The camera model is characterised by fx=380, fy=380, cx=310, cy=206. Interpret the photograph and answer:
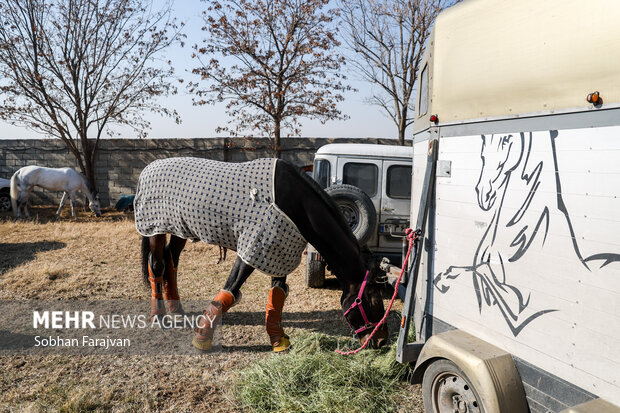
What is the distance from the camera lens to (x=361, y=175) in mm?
6164

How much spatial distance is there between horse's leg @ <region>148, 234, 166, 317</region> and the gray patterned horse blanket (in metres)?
0.20

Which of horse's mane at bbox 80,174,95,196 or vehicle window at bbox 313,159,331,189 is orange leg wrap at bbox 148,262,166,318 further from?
horse's mane at bbox 80,174,95,196

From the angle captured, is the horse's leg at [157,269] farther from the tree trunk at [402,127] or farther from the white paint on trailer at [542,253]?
the tree trunk at [402,127]

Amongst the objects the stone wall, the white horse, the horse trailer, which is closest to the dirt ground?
the horse trailer

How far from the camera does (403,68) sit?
1247 centimetres

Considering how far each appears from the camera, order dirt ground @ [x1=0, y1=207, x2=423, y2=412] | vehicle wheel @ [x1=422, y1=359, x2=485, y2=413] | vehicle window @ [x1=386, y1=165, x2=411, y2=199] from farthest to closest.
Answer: vehicle window @ [x1=386, y1=165, x2=411, y2=199] → dirt ground @ [x1=0, y1=207, x2=423, y2=412] → vehicle wheel @ [x1=422, y1=359, x2=485, y2=413]

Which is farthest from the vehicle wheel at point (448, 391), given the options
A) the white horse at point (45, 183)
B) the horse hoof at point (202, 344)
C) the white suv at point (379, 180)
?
the white horse at point (45, 183)

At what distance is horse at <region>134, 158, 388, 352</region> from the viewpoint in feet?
11.4

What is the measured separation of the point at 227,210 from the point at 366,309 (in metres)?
1.59

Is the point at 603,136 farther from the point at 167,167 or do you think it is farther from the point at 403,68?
the point at 403,68

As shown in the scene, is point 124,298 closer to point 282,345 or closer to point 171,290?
point 171,290

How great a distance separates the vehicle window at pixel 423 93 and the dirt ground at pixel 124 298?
7.59ft

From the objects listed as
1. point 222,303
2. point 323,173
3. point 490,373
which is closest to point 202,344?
point 222,303

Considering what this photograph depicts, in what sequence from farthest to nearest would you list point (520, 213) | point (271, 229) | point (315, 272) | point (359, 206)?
point (315, 272)
point (359, 206)
point (271, 229)
point (520, 213)
